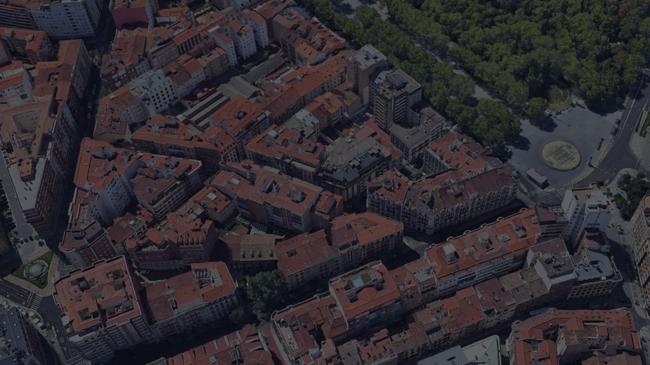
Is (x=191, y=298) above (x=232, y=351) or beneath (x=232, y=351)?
above

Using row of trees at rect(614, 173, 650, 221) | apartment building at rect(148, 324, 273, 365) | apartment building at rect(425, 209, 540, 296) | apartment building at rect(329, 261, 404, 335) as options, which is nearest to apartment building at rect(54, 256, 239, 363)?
apartment building at rect(148, 324, 273, 365)

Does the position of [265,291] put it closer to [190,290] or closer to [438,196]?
[190,290]

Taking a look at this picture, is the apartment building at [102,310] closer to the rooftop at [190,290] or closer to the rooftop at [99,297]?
the rooftop at [99,297]

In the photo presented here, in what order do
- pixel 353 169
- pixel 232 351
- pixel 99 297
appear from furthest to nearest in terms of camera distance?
1. pixel 353 169
2. pixel 99 297
3. pixel 232 351

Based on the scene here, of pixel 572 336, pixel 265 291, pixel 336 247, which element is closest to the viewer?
pixel 572 336

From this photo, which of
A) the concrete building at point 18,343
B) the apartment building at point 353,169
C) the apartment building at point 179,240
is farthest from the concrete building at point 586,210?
the concrete building at point 18,343

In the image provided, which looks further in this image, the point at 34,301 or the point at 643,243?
the point at 34,301

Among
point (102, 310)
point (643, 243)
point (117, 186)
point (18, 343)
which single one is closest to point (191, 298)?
point (102, 310)

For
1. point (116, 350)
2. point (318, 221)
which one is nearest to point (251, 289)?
point (318, 221)
